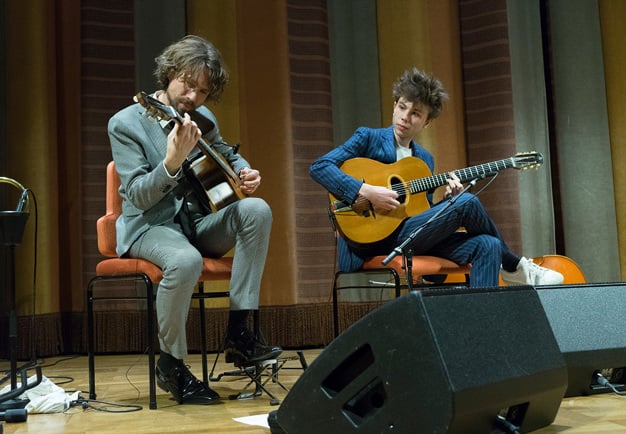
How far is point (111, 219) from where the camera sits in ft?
7.98

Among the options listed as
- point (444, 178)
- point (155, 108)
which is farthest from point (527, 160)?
point (155, 108)

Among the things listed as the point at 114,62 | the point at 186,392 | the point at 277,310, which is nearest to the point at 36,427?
the point at 186,392

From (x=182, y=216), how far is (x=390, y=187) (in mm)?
778

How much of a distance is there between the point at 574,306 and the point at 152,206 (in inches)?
50.4

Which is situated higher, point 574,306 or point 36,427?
point 574,306

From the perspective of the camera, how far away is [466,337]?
1.31m

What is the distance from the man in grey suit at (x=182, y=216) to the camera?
84.1 inches

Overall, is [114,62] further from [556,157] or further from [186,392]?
[556,157]

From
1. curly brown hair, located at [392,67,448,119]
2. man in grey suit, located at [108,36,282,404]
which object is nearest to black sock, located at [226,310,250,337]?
man in grey suit, located at [108,36,282,404]

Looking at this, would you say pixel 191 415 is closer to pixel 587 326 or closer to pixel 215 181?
pixel 215 181

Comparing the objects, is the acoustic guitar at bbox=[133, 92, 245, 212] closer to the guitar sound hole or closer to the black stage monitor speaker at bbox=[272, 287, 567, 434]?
the guitar sound hole

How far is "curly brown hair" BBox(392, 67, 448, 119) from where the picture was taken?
281cm

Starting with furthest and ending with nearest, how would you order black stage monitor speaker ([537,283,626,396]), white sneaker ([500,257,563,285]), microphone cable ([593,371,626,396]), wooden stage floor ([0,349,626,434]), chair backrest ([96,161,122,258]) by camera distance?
white sneaker ([500,257,563,285])
chair backrest ([96,161,122,258])
microphone cable ([593,371,626,396])
black stage monitor speaker ([537,283,626,396])
wooden stage floor ([0,349,626,434])

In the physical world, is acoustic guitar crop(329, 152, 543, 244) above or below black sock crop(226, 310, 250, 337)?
above
